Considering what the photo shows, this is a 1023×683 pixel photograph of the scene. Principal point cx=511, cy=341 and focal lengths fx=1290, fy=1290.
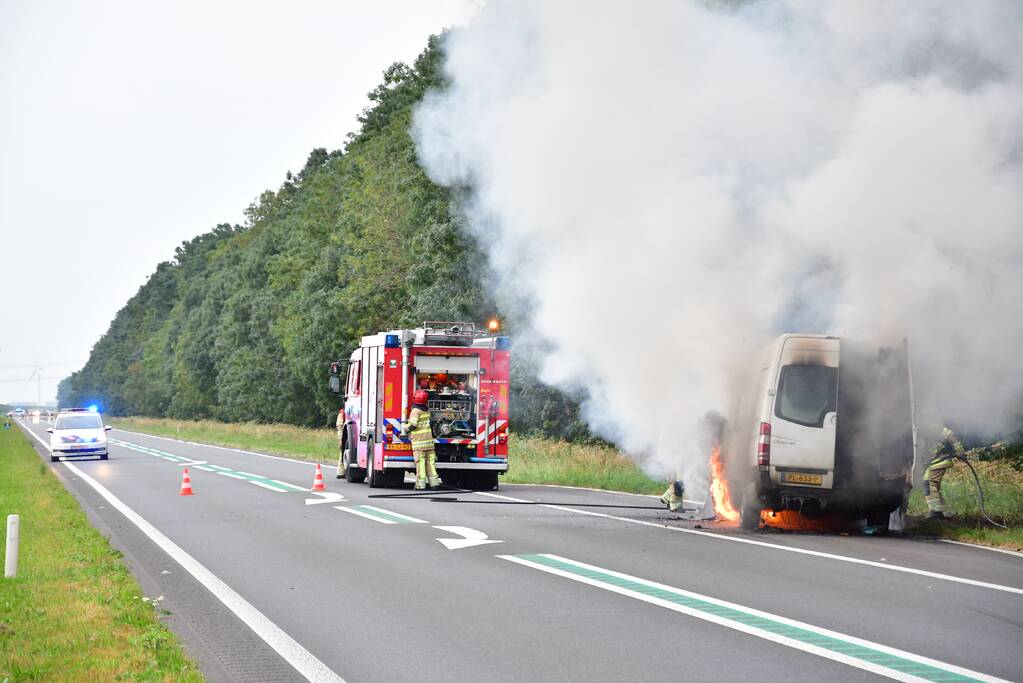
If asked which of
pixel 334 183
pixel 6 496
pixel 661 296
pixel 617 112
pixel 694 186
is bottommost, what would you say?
pixel 6 496

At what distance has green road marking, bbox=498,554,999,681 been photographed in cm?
756

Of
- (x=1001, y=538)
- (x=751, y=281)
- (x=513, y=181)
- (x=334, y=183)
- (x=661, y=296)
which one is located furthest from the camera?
(x=334, y=183)

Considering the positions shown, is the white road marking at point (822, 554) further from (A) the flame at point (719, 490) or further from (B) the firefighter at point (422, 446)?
(B) the firefighter at point (422, 446)

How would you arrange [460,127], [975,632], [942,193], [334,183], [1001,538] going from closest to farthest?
[975,632] → [1001,538] → [942,193] → [460,127] → [334,183]

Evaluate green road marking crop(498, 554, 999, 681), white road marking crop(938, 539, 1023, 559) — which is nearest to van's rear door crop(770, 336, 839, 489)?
white road marking crop(938, 539, 1023, 559)

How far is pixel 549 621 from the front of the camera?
938cm

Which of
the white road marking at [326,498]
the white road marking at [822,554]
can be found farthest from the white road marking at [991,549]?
the white road marking at [326,498]

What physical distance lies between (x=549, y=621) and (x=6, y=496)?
54.5 ft

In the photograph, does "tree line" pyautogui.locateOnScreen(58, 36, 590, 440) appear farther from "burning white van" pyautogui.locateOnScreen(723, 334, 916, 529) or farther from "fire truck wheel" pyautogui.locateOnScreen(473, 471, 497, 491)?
"burning white van" pyautogui.locateOnScreen(723, 334, 916, 529)

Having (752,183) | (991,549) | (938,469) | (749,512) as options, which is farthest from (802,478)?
(752,183)

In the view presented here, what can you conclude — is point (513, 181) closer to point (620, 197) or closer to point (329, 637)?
point (620, 197)

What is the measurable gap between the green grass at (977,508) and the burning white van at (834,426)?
0.90 metres

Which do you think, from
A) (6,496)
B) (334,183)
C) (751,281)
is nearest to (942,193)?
(751,281)

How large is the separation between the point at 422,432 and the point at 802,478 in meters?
Answer: 10.1
